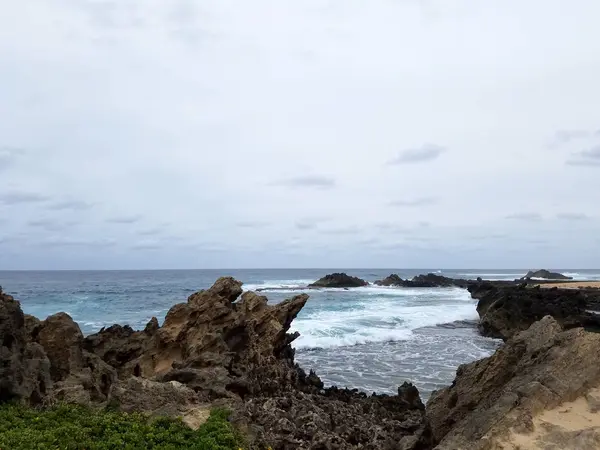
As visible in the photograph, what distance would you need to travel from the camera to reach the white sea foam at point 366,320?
102 feet

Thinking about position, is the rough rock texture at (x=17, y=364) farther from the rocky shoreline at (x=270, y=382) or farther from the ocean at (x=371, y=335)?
the ocean at (x=371, y=335)

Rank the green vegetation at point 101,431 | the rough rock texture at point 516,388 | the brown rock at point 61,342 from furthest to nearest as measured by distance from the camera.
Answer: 1. the brown rock at point 61,342
2. the green vegetation at point 101,431
3. the rough rock texture at point 516,388

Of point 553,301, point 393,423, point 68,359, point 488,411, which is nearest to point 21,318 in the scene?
point 68,359

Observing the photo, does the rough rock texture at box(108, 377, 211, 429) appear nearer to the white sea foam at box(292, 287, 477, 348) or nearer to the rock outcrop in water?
the rock outcrop in water

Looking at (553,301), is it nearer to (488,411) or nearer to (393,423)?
(393,423)

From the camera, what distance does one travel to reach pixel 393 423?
12617 mm

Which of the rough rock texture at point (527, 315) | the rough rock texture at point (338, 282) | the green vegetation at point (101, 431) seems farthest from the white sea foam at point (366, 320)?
the rough rock texture at point (338, 282)

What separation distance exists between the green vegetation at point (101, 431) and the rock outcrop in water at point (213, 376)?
538mm

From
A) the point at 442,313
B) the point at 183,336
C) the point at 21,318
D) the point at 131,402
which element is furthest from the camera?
the point at 442,313

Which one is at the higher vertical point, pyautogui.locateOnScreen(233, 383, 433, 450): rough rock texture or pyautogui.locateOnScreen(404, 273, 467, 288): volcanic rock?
pyautogui.locateOnScreen(233, 383, 433, 450): rough rock texture

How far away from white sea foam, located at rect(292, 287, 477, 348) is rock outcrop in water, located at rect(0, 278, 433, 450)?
11.5 meters

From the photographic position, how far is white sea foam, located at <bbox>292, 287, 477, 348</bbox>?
102ft

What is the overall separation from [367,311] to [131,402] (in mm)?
38456

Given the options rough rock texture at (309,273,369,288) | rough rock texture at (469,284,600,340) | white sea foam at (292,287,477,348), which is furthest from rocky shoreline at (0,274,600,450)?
rough rock texture at (309,273,369,288)
